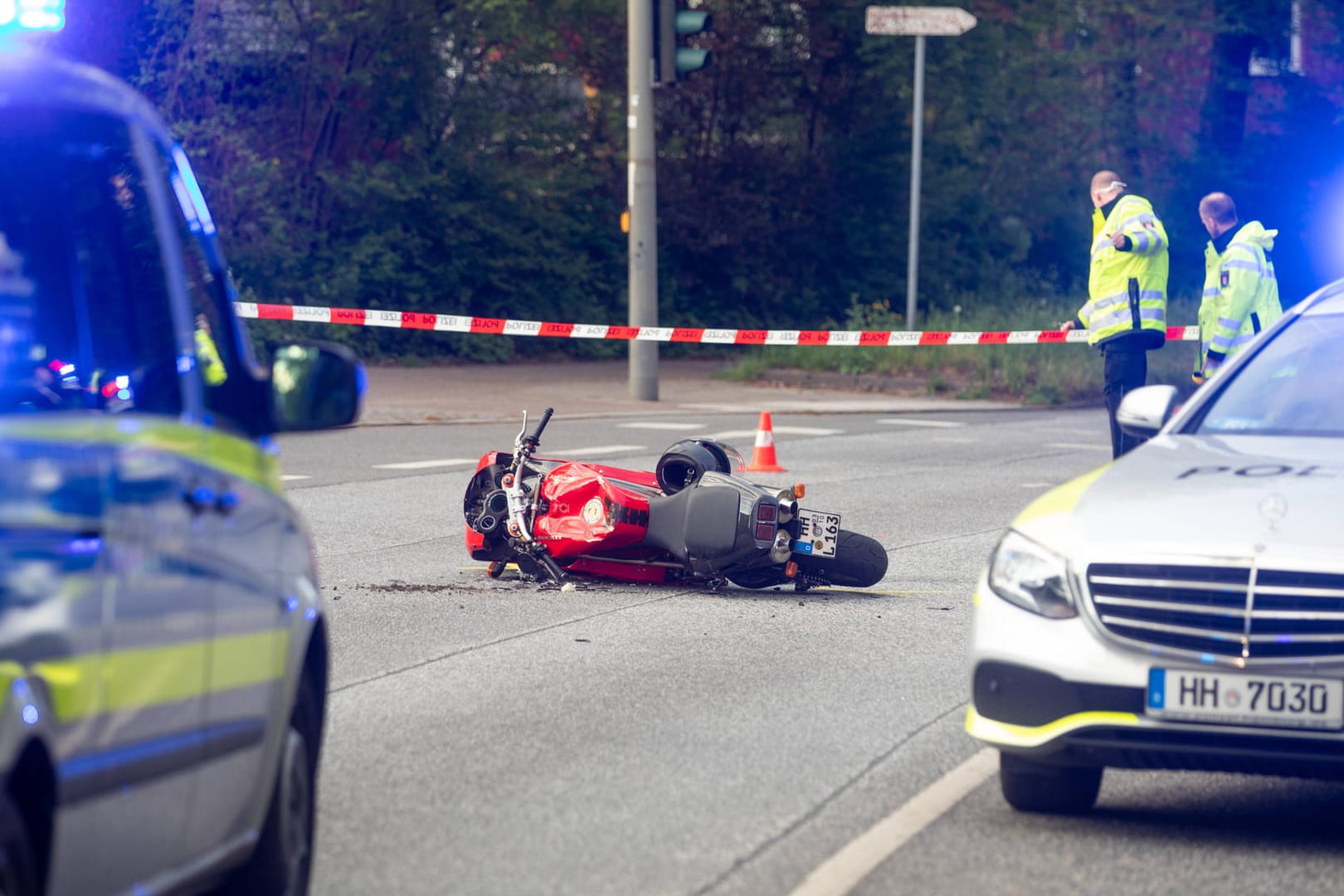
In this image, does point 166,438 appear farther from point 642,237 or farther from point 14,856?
point 642,237

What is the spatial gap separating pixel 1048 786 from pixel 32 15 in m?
3.26

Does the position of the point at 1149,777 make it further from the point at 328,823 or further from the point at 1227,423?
the point at 328,823

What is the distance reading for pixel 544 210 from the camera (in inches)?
1126

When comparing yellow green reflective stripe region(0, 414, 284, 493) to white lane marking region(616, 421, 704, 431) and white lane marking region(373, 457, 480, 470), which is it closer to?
white lane marking region(373, 457, 480, 470)

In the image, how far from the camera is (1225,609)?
4.85 meters

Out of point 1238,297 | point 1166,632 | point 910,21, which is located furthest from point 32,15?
point 910,21

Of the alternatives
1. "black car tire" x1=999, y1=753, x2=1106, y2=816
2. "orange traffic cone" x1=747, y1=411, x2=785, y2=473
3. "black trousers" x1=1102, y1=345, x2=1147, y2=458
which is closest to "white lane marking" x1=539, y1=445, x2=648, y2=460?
"orange traffic cone" x1=747, y1=411, x2=785, y2=473

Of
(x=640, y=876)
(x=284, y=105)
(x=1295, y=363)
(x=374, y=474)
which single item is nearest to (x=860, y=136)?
(x=284, y=105)

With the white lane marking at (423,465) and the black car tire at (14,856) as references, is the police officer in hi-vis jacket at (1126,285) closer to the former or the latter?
the white lane marking at (423,465)

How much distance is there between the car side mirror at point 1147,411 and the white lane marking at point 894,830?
112cm

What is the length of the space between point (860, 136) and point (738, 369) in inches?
328

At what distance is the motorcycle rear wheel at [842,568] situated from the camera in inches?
355

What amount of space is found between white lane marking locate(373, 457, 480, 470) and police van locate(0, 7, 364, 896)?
973 cm

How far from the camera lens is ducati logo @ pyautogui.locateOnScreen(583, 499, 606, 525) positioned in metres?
8.80
